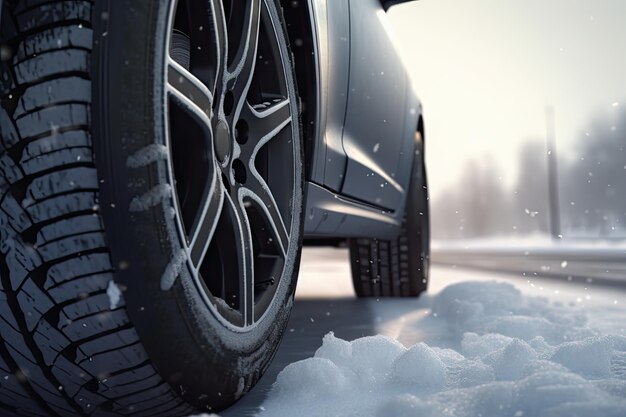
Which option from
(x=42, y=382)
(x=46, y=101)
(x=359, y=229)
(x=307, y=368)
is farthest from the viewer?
(x=359, y=229)

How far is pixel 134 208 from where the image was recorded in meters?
1.04

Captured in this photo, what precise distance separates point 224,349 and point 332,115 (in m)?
0.99

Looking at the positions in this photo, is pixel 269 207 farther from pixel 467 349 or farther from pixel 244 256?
pixel 467 349

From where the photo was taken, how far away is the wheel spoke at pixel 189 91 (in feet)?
3.81

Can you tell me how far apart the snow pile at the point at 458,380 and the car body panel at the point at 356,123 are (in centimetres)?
49

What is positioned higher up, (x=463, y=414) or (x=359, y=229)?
(x=359, y=229)

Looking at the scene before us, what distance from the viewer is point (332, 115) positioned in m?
2.03

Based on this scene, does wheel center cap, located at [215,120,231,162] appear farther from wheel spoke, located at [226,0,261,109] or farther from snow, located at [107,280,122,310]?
snow, located at [107,280,122,310]

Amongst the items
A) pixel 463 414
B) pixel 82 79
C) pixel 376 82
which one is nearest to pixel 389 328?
pixel 376 82

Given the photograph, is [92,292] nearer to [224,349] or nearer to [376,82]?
[224,349]

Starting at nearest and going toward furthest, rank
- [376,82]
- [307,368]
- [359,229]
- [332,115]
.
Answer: [307,368] < [332,115] < [376,82] < [359,229]

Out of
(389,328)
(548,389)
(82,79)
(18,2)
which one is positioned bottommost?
(389,328)

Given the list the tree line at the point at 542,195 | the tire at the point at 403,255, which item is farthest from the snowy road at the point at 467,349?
the tree line at the point at 542,195

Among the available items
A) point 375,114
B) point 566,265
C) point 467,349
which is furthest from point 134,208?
point 566,265
